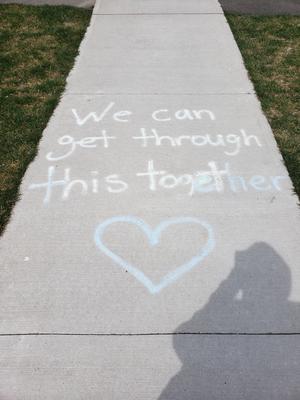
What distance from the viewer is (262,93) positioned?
5.44 m

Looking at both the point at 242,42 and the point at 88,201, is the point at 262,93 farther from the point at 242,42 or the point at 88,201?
the point at 88,201

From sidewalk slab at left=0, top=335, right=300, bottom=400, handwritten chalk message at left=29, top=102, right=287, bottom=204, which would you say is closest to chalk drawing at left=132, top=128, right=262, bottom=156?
handwritten chalk message at left=29, top=102, right=287, bottom=204

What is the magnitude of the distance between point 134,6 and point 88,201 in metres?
5.33

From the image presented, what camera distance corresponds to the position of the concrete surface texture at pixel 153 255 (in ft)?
8.95

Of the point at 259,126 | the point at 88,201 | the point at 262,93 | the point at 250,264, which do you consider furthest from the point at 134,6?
the point at 250,264

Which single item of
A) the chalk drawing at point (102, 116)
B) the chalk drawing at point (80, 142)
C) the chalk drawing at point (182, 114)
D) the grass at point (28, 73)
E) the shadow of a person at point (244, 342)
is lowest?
the grass at point (28, 73)

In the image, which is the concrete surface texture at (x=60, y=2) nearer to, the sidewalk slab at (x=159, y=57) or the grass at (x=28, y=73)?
the grass at (x=28, y=73)

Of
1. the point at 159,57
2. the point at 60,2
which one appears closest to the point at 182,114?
the point at 159,57

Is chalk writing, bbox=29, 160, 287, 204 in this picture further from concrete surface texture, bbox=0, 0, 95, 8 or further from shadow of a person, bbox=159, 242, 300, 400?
concrete surface texture, bbox=0, 0, 95, 8

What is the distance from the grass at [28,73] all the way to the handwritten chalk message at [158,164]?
0.30 metres

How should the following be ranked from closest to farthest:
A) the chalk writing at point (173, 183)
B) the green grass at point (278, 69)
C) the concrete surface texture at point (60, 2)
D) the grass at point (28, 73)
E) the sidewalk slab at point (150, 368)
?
the sidewalk slab at point (150, 368) < the chalk writing at point (173, 183) < the grass at point (28, 73) < the green grass at point (278, 69) < the concrete surface texture at point (60, 2)

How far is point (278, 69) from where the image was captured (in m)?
6.05

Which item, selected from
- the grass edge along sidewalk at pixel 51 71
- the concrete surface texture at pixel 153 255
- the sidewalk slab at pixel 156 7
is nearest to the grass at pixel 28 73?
the grass edge along sidewalk at pixel 51 71

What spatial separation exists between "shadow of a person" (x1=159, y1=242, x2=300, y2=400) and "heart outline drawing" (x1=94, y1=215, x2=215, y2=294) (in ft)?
0.88
